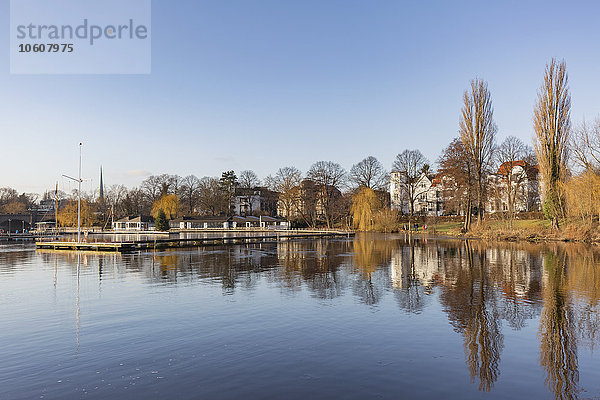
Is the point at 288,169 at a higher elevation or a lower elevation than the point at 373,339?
higher

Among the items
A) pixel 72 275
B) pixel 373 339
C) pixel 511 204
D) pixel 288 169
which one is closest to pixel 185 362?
pixel 373 339

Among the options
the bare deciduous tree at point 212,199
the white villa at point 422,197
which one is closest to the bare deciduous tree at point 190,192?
the bare deciduous tree at point 212,199

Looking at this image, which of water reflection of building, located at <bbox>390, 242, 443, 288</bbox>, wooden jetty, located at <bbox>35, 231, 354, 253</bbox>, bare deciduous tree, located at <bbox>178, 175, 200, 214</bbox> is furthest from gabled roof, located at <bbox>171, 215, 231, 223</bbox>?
water reflection of building, located at <bbox>390, 242, 443, 288</bbox>

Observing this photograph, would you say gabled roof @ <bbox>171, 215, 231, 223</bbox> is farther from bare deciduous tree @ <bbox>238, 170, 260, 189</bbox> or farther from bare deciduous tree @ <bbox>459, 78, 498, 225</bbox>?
bare deciduous tree @ <bbox>459, 78, 498, 225</bbox>

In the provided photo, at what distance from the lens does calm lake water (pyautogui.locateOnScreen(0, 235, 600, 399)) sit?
23.9ft

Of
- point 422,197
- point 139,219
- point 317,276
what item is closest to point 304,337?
point 317,276

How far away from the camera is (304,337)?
33.4 feet

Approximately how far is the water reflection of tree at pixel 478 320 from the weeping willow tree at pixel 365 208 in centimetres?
4853

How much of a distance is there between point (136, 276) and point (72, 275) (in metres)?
4.08

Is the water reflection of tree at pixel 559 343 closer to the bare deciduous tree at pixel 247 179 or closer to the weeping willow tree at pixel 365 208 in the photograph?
the weeping willow tree at pixel 365 208

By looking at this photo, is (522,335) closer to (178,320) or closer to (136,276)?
(178,320)

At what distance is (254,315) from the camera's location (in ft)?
40.8

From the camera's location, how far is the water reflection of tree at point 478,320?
321 inches

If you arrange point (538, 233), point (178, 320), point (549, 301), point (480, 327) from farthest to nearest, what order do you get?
1. point (538, 233)
2. point (549, 301)
3. point (178, 320)
4. point (480, 327)
